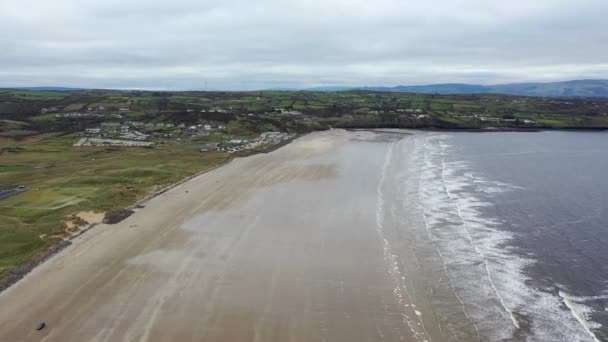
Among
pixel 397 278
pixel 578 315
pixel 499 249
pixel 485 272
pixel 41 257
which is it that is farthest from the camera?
pixel 499 249

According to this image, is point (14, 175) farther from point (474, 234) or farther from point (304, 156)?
point (474, 234)

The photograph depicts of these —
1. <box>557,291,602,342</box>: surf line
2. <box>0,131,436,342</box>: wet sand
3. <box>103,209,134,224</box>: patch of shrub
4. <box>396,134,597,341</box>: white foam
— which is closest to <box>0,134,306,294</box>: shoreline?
<box>0,131,436,342</box>: wet sand

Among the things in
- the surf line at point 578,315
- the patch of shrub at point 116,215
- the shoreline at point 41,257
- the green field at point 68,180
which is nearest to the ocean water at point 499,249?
the surf line at point 578,315

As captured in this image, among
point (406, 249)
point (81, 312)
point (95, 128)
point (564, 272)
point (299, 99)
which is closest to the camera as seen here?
point (81, 312)

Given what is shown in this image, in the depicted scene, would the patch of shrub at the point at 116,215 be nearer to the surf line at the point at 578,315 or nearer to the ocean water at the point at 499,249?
the ocean water at the point at 499,249

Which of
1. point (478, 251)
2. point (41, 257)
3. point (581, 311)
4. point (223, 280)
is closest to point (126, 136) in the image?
point (41, 257)

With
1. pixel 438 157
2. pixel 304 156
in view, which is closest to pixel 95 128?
pixel 304 156

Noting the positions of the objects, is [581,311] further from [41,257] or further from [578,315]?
[41,257]
